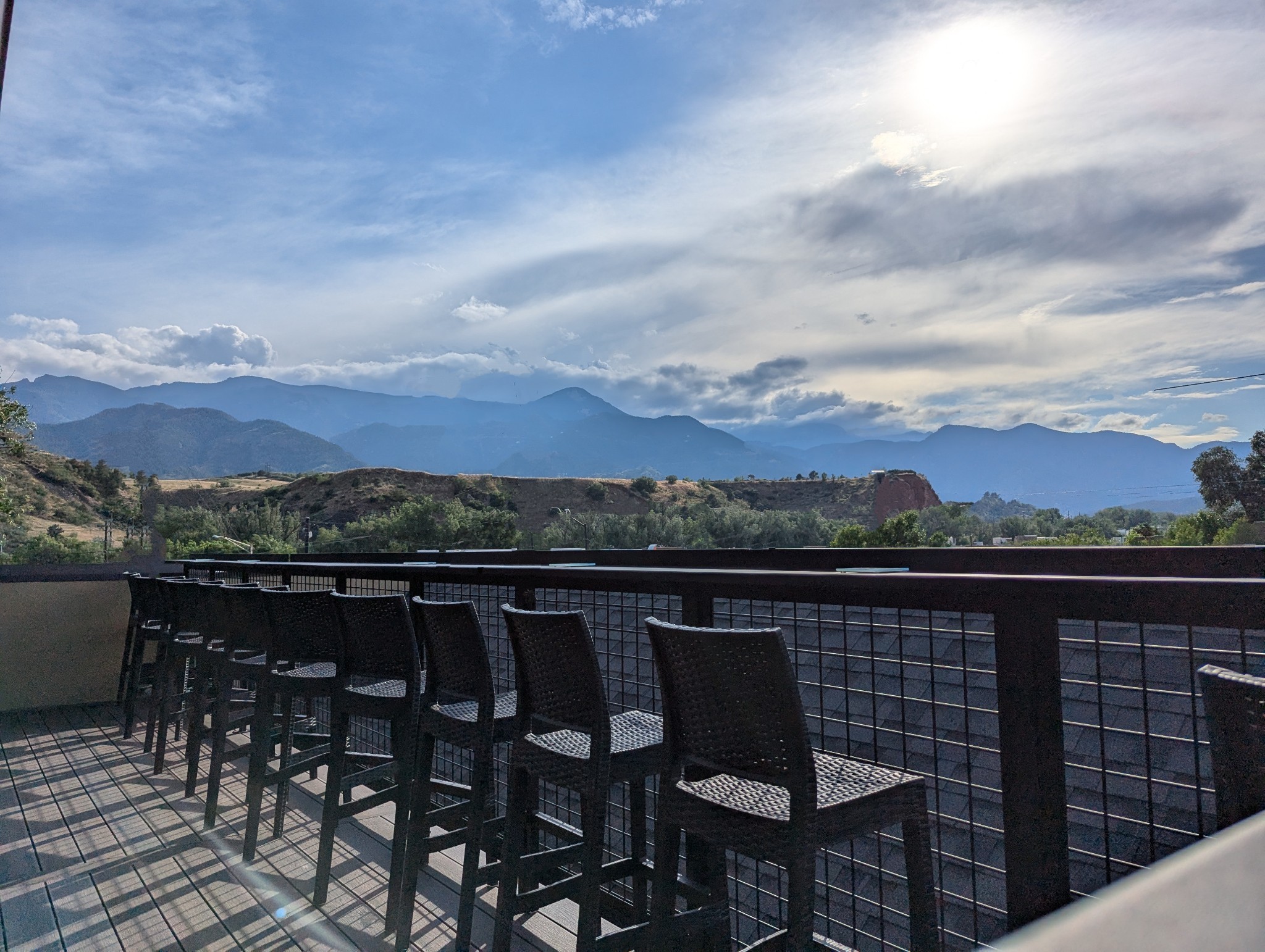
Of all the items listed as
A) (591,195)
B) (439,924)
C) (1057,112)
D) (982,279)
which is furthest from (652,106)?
(982,279)

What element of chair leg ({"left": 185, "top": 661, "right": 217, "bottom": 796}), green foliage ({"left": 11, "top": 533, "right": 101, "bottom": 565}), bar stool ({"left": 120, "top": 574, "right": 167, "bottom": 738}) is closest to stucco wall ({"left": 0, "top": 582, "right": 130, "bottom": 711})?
bar stool ({"left": 120, "top": 574, "right": 167, "bottom": 738})

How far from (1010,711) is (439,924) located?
1.99m

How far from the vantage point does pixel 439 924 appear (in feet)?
8.47

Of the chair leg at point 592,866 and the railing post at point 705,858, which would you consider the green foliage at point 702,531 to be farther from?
the chair leg at point 592,866

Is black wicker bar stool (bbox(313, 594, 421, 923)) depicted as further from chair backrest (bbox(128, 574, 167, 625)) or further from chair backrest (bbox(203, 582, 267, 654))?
chair backrest (bbox(128, 574, 167, 625))

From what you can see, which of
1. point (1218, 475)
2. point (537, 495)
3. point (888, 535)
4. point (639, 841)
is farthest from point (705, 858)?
point (1218, 475)

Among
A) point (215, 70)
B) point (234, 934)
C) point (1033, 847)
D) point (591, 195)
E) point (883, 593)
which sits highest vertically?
point (215, 70)

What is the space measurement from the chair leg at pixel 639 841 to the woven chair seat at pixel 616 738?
0.52ft

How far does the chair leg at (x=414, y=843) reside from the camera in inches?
96.3

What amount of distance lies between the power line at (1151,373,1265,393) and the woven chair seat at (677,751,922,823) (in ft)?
57.4

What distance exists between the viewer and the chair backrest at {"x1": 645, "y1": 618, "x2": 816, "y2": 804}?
1443 mm

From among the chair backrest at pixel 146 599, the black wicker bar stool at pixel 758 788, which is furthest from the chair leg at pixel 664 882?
the chair backrest at pixel 146 599

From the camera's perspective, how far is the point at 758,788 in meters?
1.66

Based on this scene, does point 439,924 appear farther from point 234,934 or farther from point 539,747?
point 539,747
